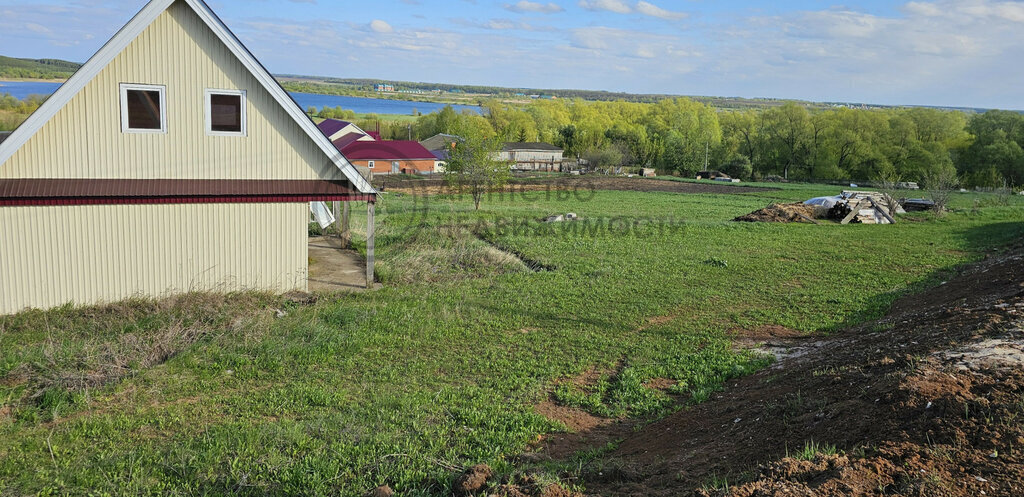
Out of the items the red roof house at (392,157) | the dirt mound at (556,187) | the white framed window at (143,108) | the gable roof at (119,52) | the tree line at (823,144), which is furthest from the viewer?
the tree line at (823,144)

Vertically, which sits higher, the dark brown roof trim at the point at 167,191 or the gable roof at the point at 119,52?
the gable roof at the point at 119,52

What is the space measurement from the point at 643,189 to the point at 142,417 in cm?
5647

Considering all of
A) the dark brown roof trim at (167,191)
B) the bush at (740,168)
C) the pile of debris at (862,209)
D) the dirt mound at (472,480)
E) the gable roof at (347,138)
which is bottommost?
the dirt mound at (472,480)

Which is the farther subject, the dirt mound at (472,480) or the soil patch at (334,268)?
the soil patch at (334,268)

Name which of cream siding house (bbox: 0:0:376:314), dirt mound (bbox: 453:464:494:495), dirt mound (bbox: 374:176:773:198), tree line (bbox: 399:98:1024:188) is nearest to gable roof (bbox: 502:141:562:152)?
tree line (bbox: 399:98:1024:188)

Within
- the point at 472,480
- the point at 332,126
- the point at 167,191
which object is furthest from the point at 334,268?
the point at 332,126

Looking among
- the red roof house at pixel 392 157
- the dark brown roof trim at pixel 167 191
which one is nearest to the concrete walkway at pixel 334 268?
the dark brown roof trim at pixel 167 191

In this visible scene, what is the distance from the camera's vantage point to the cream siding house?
1385 centimetres

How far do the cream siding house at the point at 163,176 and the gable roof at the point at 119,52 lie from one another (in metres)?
0.03

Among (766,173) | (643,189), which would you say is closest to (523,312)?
(643,189)

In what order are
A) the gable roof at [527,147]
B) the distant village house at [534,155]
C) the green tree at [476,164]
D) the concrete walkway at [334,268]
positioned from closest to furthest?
the concrete walkway at [334,268], the green tree at [476,164], the distant village house at [534,155], the gable roof at [527,147]

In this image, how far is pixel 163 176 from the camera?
48.5ft

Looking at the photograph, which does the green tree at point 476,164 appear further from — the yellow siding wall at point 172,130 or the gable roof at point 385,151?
the gable roof at point 385,151

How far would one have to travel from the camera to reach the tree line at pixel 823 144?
282ft
